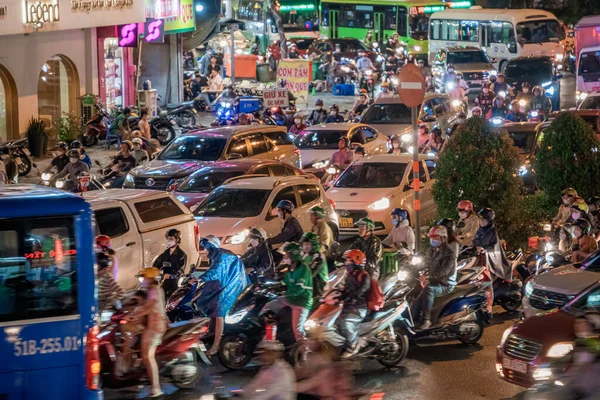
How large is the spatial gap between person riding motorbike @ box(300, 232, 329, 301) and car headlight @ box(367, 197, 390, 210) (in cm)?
705

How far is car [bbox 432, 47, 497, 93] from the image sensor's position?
42344mm

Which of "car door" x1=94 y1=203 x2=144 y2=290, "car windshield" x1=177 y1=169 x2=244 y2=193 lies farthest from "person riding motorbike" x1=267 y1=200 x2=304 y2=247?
"car windshield" x1=177 y1=169 x2=244 y2=193

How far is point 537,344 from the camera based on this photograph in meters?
10.4

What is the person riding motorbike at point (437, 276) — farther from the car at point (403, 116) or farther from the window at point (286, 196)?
the car at point (403, 116)

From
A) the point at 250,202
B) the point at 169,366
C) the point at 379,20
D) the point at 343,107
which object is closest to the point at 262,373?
the point at 169,366

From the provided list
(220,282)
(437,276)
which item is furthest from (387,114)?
(220,282)

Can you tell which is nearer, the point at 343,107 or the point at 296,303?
the point at 296,303

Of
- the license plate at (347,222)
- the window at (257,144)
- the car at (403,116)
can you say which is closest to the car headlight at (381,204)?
the license plate at (347,222)

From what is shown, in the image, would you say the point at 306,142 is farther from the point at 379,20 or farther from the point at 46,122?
the point at 379,20

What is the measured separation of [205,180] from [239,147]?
3.01 metres

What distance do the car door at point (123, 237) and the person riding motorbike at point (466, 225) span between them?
14.1 ft

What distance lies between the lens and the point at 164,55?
1604 inches

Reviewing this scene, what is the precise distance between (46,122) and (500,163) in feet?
51.3

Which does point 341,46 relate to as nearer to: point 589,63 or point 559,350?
point 589,63
